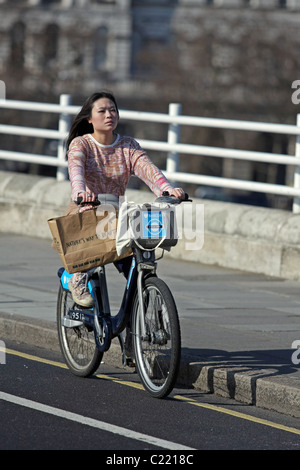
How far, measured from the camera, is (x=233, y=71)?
6456 centimetres

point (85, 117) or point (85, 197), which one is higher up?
point (85, 117)

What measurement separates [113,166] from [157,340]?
1.20 meters

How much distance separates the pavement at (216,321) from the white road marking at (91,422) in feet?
3.87

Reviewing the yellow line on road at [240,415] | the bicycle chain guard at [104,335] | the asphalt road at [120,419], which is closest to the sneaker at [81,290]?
the bicycle chain guard at [104,335]

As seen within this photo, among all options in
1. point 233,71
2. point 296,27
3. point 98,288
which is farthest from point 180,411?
point 296,27

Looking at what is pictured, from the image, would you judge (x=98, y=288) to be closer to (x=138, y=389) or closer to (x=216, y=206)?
(x=138, y=389)

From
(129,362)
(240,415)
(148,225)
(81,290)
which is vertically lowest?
(240,415)

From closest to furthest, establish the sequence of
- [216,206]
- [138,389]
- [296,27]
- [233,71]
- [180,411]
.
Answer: [180,411], [138,389], [216,206], [233,71], [296,27]

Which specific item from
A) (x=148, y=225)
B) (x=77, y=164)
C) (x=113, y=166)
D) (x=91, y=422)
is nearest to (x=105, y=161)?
(x=113, y=166)

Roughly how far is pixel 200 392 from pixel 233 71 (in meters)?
58.5

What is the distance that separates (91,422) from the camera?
241 inches

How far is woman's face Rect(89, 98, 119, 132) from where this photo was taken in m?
7.11

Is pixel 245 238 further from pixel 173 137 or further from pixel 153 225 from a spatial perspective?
pixel 153 225

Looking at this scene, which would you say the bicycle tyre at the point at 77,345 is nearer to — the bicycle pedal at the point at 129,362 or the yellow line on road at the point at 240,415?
the bicycle pedal at the point at 129,362
